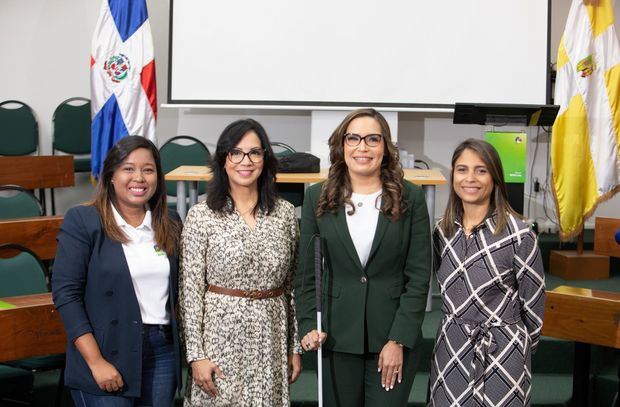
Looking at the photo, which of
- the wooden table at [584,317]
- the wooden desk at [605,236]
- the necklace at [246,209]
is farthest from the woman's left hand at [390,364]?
the wooden desk at [605,236]

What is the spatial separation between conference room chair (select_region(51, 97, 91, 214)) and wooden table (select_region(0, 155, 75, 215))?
328 millimetres

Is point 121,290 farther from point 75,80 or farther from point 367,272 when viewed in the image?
point 75,80

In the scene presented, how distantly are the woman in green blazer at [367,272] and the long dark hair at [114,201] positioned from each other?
0.44 metres

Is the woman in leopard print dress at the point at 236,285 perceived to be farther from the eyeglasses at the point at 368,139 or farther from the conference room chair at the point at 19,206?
the conference room chair at the point at 19,206

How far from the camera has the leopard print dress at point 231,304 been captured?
2605 mm

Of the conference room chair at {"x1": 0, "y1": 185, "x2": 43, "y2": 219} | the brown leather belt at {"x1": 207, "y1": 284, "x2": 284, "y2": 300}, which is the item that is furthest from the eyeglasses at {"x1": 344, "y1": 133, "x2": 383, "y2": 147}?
the conference room chair at {"x1": 0, "y1": 185, "x2": 43, "y2": 219}

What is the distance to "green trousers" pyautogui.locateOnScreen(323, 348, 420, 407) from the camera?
2.66 meters

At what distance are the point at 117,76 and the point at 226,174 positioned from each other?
4.23 meters

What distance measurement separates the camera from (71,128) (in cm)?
709

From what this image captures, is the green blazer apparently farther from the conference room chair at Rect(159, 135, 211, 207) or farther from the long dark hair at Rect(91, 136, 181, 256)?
the conference room chair at Rect(159, 135, 211, 207)

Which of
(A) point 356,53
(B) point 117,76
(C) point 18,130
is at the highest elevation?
(A) point 356,53

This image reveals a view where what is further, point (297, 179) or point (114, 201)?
point (297, 179)

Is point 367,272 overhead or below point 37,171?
below

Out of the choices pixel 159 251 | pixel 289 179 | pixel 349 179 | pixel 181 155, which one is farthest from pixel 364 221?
pixel 181 155
